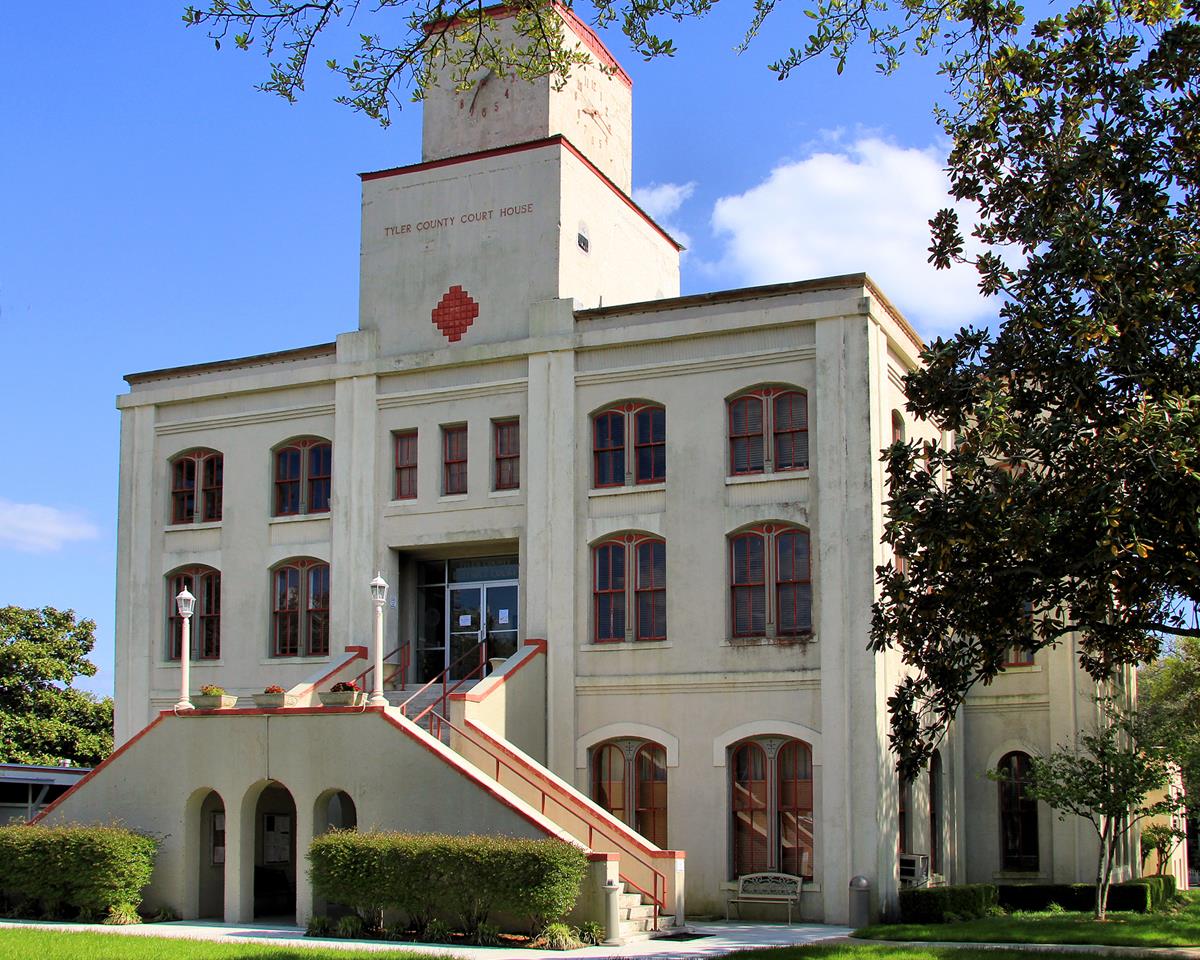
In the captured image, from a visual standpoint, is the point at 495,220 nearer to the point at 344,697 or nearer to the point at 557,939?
the point at 344,697

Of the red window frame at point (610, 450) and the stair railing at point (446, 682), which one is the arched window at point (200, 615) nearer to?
the stair railing at point (446, 682)

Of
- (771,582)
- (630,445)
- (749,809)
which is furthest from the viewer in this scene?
(630,445)

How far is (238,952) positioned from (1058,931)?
12.2 metres

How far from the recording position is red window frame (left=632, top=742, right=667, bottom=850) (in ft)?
92.2

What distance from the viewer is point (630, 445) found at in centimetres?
2959

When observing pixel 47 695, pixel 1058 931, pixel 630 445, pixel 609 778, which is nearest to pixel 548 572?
pixel 630 445

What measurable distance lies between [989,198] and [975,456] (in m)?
3.51

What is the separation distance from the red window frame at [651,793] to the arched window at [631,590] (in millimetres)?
2158

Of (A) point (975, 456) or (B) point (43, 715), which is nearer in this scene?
(A) point (975, 456)

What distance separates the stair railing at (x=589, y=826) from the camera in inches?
955

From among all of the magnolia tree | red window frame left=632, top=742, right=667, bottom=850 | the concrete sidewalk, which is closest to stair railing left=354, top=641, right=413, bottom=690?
red window frame left=632, top=742, right=667, bottom=850

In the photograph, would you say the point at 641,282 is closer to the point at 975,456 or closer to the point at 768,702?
the point at 768,702

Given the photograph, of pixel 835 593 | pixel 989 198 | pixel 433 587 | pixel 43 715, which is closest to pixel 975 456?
pixel 989 198

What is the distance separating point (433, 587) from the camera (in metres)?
32.3
